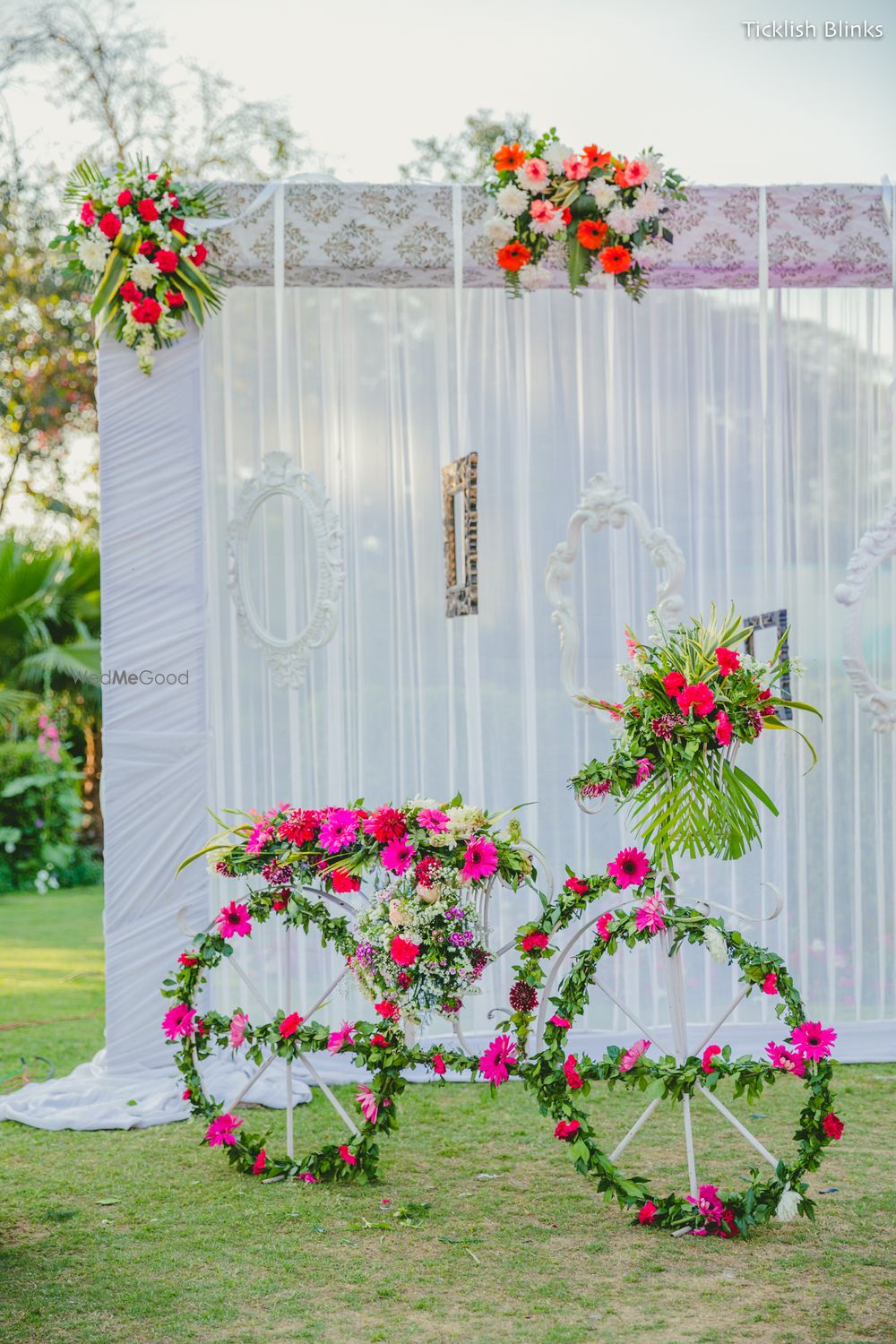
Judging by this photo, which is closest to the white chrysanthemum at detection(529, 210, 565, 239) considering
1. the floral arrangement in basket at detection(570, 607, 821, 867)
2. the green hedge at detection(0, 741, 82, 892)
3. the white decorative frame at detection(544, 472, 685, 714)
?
the white decorative frame at detection(544, 472, 685, 714)

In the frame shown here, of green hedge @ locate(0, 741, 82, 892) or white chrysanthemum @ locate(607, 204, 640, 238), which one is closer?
white chrysanthemum @ locate(607, 204, 640, 238)

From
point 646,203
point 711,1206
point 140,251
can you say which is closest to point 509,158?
point 646,203

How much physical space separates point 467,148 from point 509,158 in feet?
21.4

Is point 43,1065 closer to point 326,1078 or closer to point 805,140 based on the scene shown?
point 326,1078

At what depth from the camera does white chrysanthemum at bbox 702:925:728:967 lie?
3000 millimetres

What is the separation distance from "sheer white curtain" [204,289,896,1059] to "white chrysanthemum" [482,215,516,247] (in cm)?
28

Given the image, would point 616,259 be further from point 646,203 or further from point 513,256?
A: point 513,256

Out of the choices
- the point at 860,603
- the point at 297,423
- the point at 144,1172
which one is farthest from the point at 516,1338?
the point at 297,423

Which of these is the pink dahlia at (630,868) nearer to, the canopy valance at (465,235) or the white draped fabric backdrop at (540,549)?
the white draped fabric backdrop at (540,549)

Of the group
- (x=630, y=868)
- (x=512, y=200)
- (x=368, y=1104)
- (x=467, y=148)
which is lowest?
(x=368, y=1104)

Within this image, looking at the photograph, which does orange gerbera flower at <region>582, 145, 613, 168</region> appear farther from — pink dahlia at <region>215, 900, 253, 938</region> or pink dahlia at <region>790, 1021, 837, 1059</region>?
pink dahlia at <region>790, 1021, 837, 1059</region>

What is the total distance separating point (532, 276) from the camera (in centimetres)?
465

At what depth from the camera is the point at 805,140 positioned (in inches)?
357

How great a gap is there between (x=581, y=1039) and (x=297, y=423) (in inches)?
93.9
